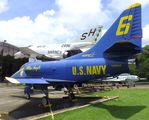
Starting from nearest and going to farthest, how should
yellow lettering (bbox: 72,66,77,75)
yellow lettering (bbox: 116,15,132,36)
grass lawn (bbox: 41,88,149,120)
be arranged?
grass lawn (bbox: 41,88,149,120)
yellow lettering (bbox: 116,15,132,36)
yellow lettering (bbox: 72,66,77,75)

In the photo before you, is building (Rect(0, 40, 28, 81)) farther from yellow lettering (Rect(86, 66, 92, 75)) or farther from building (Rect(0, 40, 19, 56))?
yellow lettering (Rect(86, 66, 92, 75))

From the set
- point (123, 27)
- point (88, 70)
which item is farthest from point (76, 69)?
point (123, 27)

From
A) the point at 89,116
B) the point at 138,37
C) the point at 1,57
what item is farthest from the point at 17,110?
the point at 1,57

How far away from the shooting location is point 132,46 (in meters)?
15.2

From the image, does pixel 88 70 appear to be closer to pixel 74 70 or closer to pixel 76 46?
pixel 74 70

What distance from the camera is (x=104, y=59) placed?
657 inches

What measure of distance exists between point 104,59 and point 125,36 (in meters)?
1.65

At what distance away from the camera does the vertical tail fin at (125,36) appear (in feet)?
50.7

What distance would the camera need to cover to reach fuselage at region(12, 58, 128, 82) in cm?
1633

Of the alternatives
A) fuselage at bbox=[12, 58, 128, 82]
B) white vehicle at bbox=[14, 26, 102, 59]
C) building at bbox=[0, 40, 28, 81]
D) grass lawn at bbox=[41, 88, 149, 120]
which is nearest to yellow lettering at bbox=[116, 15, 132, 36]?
fuselage at bbox=[12, 58, 128, 82]

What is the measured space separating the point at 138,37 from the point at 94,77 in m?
3.36

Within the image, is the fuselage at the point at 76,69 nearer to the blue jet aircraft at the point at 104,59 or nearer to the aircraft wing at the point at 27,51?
the blue jet aircraft at the point at 104,59

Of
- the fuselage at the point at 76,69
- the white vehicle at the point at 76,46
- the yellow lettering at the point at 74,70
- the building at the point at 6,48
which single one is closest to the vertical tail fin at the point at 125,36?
the fuselage at the point at 76,69

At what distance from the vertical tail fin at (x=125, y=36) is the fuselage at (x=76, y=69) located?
0.51 meters
